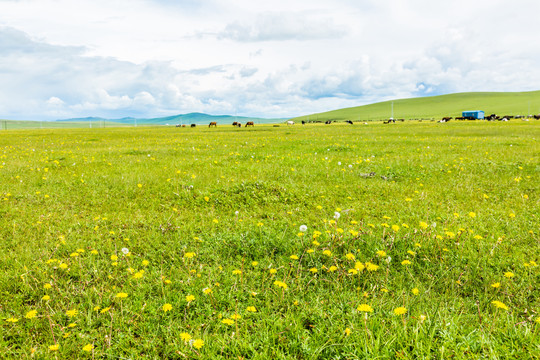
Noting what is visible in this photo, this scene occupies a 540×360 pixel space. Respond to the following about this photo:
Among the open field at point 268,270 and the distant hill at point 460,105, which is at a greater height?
the distant hill at point 460,105

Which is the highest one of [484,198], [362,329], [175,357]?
[484,198]

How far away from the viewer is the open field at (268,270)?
2.77 m

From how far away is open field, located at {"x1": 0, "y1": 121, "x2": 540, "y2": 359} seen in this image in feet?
9.08

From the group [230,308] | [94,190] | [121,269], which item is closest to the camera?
[230,308]

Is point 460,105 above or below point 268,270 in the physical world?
above

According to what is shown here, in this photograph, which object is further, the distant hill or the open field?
the distant hill

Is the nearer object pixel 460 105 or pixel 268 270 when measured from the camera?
pixel 268 270

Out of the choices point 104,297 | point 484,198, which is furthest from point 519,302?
point 104,297

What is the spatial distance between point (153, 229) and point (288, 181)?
440 cm

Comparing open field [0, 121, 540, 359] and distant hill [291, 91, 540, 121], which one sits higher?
distant hill [291, 91, 540, 121]

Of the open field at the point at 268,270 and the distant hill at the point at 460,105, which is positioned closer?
the open field at the point at 268,270

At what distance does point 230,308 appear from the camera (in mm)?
3354

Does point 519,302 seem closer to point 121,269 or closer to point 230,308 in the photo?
point 230,308

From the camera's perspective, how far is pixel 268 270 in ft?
13.8
